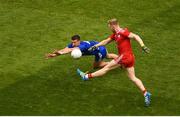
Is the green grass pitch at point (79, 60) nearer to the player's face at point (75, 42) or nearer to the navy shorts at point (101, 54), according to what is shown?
the navy shorts at point (101, 54)

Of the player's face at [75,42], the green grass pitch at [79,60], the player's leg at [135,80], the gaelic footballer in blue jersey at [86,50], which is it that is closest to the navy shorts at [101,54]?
the gaelic footballer in blue jersey at [86,50]

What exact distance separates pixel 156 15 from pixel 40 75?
7.66 meters

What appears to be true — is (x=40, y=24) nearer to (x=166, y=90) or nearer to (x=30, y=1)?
(x=30, y=1)

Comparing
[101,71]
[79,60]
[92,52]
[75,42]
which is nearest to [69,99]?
[101,71]

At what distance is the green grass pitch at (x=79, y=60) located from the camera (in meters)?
16.4

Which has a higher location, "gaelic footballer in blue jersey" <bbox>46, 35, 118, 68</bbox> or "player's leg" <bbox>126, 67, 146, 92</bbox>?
A: "gaelic footballer in blue jersey" <bbox>46, 35, 118, 68</bbox>

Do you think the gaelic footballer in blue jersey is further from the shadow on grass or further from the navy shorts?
the shadow on grass

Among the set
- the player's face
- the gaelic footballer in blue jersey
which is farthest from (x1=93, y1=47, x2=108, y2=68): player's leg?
the player's face

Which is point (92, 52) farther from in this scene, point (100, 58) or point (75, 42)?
point (75, 42)

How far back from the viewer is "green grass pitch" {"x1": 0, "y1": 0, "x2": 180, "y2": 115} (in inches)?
647

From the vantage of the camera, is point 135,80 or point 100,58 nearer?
point 135,80

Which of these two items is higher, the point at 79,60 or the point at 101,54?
the point at 79,60

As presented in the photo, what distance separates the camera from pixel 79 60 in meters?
20.1

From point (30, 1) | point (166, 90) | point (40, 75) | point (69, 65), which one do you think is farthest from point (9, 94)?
point (30, 1)
